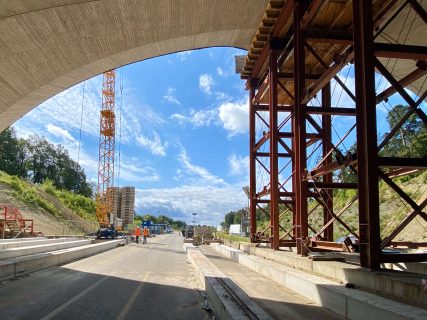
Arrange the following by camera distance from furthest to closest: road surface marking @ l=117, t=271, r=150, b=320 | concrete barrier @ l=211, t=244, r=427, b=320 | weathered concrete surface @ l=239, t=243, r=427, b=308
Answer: road surface marking @ l=117, t=271, r=150, b=320 → weathered concrete surface @ l=239, t=243, r=427, b=308 → concrete barrier @ l=211, t=244, r=427, b=320

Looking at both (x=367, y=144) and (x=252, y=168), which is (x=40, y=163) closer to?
(x=252, y=168)

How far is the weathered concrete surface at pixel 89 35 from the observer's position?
1603cm

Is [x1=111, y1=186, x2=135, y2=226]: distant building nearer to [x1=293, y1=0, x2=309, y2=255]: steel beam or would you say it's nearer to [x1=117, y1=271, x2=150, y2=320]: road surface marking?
[x1=293, y1=0, x2=309, y2=255]: steel beam

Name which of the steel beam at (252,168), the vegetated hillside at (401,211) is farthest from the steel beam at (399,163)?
the steel beam at (252,168)

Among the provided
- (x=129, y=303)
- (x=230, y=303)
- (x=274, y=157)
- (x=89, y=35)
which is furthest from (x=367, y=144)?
(x=89, y=35)

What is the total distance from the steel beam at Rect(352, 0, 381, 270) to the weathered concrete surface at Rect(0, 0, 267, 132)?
393 inches

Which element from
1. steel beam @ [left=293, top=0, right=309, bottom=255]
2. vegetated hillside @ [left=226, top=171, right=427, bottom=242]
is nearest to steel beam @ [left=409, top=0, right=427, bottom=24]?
steel beam @ [left=293, top=0, right=309, bottom=255]

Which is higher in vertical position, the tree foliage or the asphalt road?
the tree foliage

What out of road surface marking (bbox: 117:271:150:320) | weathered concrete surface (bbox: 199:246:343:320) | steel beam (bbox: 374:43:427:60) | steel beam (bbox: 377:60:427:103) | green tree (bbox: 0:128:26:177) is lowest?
road surface marking (bbox: 117:271:150:320)

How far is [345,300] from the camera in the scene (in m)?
9.04

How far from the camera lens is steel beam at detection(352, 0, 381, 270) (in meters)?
10.7

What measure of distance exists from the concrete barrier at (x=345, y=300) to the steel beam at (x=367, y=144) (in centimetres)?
120

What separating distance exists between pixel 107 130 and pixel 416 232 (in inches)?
2277

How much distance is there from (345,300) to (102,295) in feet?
19.6
